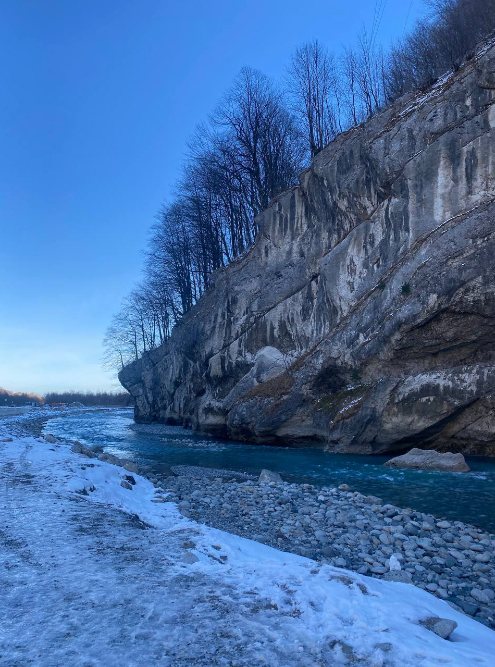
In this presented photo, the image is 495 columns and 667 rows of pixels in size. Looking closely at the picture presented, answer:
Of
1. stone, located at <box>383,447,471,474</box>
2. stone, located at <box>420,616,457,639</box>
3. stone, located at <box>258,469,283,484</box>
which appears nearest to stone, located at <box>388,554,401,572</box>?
stone, located at <box>420,616,457,639</box>

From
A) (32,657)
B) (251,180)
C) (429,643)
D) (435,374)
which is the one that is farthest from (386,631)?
(251,180)

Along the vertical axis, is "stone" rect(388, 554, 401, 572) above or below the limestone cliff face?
below

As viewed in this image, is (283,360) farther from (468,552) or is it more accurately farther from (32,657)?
(32,657)

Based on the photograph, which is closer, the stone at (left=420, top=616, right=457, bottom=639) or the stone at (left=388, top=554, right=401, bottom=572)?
the stone at (left=420, top=616, right=457, bottom=639)

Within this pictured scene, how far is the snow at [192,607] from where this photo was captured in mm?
3811

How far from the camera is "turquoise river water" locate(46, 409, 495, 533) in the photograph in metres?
10.8

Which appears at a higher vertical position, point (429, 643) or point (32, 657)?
point (32, 657)

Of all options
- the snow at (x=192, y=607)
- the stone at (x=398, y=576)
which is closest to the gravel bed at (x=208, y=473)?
the snow at (x=192, y=607)

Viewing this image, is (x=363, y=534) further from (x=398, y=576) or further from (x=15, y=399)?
(x=15, y=399)

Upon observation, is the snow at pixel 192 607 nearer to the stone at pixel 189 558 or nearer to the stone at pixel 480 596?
the stone at pixel 189 558

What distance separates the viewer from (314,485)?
43.2 feet

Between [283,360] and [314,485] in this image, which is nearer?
[314,485]

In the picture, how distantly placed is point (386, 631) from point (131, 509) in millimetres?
5820

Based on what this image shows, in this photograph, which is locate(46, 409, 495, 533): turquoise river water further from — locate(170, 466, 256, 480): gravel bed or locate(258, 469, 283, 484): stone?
locate(258, 469, 283, 484): stone
